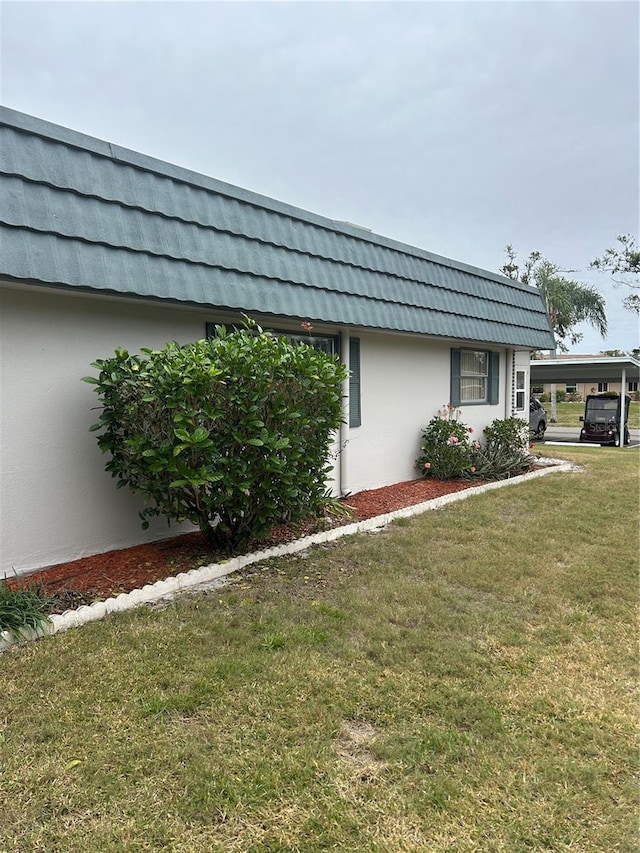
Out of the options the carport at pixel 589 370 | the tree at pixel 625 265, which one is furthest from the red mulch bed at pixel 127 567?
A: the tree at pixel 625 265

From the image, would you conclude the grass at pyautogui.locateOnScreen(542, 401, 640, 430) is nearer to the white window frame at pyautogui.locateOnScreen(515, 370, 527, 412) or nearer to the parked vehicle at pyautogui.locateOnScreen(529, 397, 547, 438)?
the parked vehicle at pyautogui.locateOnScreen(529, 397, 547, 438)

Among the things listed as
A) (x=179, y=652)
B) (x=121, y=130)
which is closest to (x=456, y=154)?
(x=121, y=130)

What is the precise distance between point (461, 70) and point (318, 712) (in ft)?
35.0

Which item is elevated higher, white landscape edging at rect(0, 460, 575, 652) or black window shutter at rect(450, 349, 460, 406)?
black window shutter at rect(450, 349, 460, 406)

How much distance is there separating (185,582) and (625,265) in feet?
111

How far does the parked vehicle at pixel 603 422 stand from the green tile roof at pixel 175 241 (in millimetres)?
12307

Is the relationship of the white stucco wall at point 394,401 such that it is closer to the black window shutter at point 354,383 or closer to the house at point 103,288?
the black window shutter at point 354,383

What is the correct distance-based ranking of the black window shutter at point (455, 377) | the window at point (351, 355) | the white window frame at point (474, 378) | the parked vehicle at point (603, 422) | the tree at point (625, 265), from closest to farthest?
the window at point (351, 355) → the black window shutter at point (455, 377) → the white window frame at point (474, 378) → the parked vehicle at point (603, 422) → the tree at point (625, 265)

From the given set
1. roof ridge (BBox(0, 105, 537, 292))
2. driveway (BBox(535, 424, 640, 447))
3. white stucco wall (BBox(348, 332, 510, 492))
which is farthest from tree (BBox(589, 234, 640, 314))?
roof ridge (BBox(0, 105, 537, 292))

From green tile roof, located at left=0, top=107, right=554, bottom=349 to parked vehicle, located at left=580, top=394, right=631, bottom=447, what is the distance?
1231cm

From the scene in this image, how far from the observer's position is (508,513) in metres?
6.10

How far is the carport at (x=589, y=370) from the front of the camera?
1698cm

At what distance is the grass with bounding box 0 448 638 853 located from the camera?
178cm

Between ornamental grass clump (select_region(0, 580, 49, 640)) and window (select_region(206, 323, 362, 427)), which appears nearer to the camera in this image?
ornamental grass clump (select_region(0, 580, 49, 640))
